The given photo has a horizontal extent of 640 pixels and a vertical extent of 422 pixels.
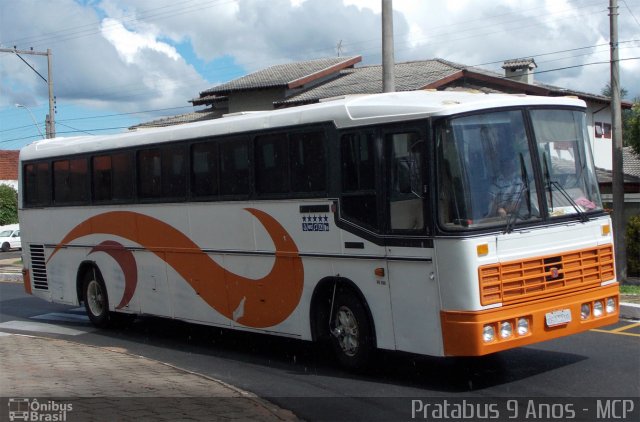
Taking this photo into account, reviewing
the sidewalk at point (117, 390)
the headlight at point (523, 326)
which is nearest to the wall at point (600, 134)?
the headlight at point (523, 326)

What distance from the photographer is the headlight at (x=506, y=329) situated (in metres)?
8.29

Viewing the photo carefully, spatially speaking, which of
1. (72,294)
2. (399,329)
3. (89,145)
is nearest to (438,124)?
(399,329)

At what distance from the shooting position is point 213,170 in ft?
38.8

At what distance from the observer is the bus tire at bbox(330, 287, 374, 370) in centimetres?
949

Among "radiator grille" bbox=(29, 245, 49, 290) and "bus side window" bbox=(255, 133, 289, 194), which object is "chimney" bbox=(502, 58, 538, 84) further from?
"bus side window" bbox=(255, 133, 289, 194)

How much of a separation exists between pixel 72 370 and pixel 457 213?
15.9ft

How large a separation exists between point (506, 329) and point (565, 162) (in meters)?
2.08

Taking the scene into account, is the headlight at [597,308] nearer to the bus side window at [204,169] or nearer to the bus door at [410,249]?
the bus door at [410,249]

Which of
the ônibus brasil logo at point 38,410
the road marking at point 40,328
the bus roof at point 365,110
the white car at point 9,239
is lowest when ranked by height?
the road marking at point 40,328

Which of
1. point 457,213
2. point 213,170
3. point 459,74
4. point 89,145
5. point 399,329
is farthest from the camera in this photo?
point 459,74

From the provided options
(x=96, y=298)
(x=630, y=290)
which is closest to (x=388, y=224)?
(x=96, y=298)

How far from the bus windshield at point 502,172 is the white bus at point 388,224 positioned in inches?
0.6

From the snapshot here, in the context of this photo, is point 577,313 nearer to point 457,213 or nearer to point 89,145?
point 457,213

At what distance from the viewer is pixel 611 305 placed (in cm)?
929
